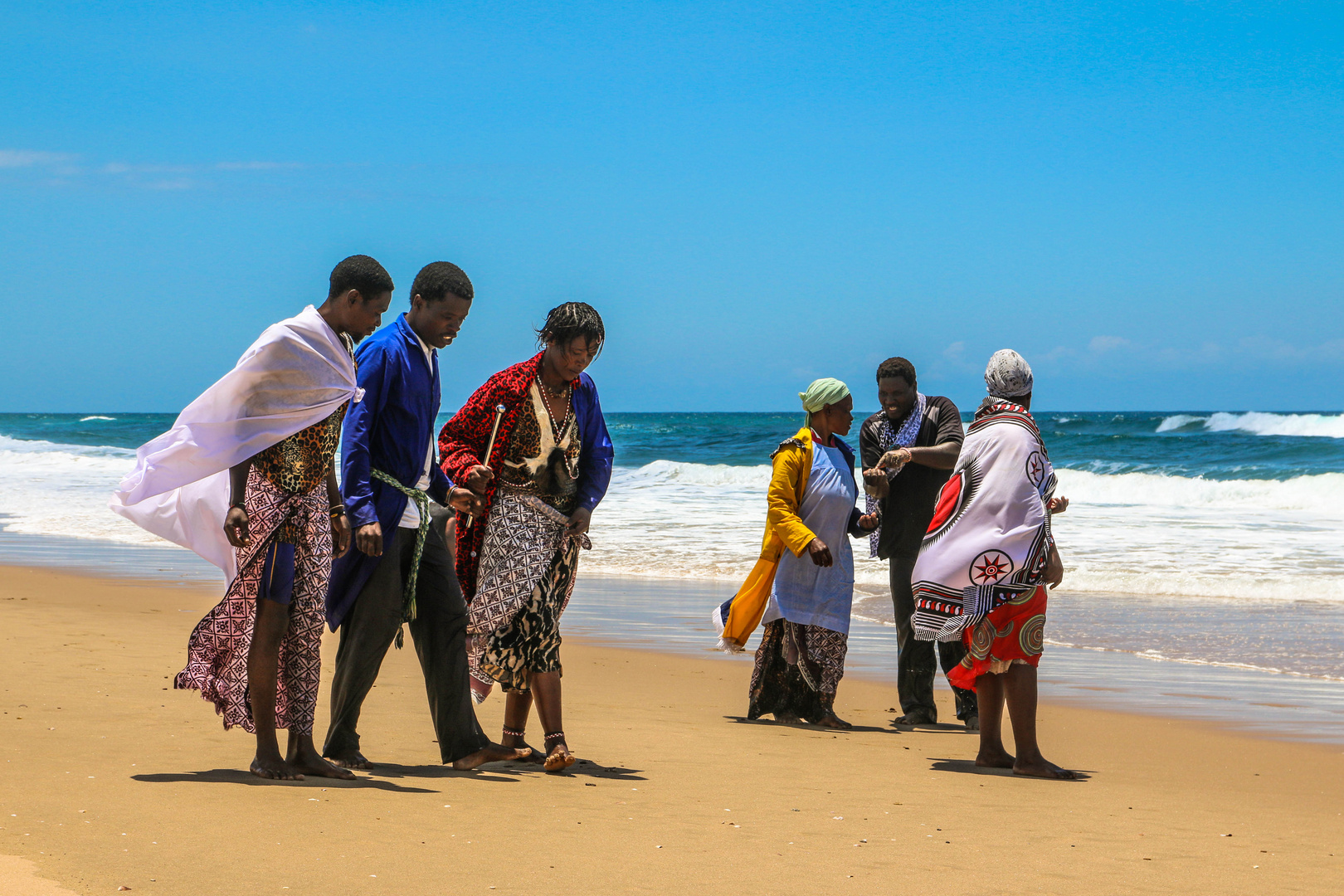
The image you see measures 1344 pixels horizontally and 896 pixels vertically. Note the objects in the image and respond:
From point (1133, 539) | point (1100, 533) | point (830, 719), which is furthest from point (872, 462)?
point (1100, 533)

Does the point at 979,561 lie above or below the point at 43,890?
above

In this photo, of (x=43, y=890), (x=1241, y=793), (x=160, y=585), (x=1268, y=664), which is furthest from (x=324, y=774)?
(x=160, y=585)

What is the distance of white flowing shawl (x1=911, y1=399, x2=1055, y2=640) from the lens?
173 inches

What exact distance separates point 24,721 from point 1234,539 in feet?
44.0

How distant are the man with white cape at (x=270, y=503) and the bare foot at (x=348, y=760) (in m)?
0.18

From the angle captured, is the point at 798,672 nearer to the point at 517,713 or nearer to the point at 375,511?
the point at 517,713

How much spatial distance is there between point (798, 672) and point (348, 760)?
225 centimetres

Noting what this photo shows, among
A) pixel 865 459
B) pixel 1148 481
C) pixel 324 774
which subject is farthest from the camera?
pixel 1148 481

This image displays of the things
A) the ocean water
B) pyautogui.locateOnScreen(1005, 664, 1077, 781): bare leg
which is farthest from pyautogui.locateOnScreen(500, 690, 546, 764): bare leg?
the ocean water

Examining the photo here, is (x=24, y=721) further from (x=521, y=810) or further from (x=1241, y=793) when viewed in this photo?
(x=1241, y=793)

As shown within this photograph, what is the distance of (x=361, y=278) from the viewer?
3.93 metres

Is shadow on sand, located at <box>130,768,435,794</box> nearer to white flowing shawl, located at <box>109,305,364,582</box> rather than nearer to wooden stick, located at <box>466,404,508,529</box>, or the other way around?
white flowing shawl, located at <box>109,305,364,582</box>

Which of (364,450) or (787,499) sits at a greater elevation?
(364,450)

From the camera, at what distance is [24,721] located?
4.45 metres
